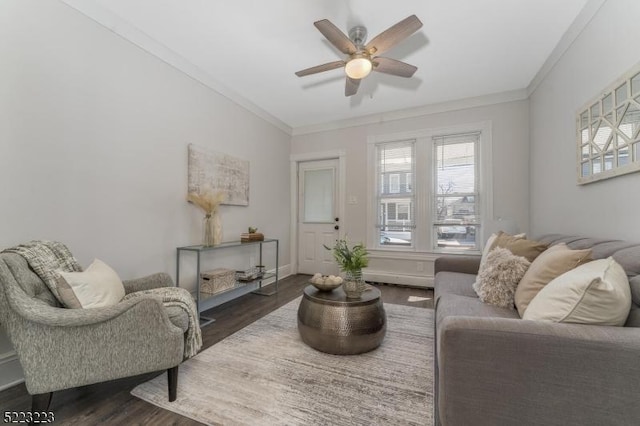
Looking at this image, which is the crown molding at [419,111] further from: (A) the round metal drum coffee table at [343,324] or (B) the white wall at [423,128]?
(A) the round metal drum coffee table at [343,324]

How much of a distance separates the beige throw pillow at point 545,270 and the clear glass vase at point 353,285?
0.98 m

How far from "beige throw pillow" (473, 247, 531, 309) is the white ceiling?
6.27ft

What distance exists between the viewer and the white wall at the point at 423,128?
3486 mm

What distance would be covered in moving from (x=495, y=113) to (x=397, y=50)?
185 centimetres

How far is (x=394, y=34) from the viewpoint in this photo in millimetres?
1974

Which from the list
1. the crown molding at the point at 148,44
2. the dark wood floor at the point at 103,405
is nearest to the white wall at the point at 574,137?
the dark wood floor at the point at 103,405

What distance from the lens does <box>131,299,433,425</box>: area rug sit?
140cm

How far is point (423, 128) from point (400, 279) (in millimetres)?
2250

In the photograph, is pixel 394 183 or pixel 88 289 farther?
pixel 394 183

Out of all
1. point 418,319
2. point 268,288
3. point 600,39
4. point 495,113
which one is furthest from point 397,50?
point 268,288

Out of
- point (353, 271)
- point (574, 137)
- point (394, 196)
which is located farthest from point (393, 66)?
point (394, 196)

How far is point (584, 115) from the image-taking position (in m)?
2.13

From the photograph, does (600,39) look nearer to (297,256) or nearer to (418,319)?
(418,319)

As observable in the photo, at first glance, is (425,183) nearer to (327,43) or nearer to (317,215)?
(317,215)
